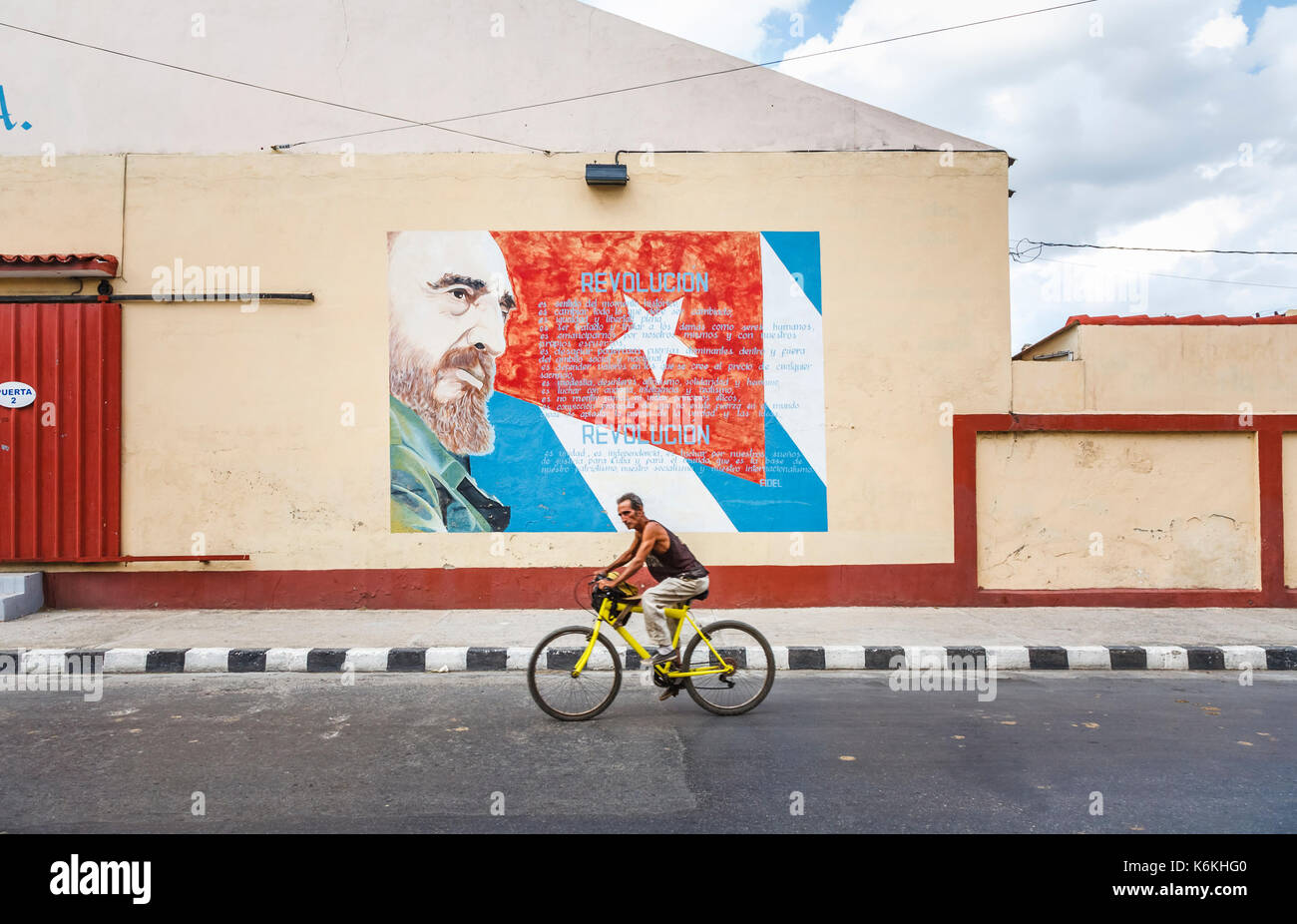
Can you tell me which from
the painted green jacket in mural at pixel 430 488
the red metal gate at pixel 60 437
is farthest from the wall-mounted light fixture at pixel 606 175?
the red metal gate at pixel 60 437

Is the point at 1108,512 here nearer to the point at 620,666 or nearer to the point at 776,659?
the point at 776,659

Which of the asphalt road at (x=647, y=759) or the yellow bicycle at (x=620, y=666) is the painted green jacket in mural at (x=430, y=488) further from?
the yellow bicycle at (x=620, y=666)

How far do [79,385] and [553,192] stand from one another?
542 centimetres

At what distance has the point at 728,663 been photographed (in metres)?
5.61

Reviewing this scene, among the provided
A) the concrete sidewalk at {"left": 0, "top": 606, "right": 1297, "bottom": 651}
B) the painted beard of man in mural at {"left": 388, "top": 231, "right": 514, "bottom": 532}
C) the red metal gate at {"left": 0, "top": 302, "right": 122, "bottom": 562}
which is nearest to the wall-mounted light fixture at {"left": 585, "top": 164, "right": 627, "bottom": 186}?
the painted beard of man in mural at {"left": 388, "top": 231, "right": 514, "bottom": 532}

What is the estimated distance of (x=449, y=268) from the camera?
363 inches

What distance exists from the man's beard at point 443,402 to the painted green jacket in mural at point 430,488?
0.32ft

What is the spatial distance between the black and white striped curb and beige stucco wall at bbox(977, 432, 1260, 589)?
2048 mm

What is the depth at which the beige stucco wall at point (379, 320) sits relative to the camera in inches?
358

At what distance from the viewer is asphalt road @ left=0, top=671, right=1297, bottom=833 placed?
12.8 ft

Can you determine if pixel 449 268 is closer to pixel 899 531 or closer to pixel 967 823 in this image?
pixel 899 531
